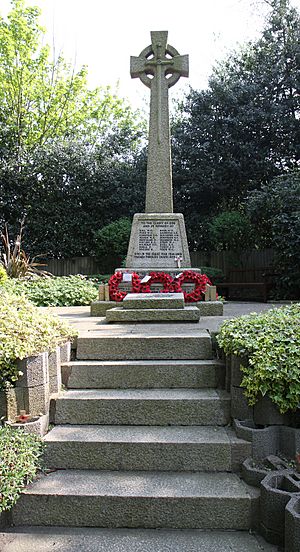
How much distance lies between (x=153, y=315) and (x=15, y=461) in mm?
2599

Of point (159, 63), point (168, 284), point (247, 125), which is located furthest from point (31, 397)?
point (247, 125)

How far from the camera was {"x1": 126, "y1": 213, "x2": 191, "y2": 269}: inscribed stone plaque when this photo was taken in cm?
752

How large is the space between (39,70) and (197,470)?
21.3 meters

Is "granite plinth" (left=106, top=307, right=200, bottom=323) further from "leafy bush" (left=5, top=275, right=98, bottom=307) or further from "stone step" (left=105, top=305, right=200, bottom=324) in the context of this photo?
"leafy bush" (left=5, top=275, right=98, bottom=307)

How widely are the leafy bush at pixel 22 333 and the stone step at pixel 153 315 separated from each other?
3.75ft

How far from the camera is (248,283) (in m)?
11.5

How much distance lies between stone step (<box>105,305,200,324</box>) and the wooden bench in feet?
20.2

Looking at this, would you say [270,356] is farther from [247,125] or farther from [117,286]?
[247,125]

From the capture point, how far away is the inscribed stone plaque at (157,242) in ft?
24.7

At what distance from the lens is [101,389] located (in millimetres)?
3477

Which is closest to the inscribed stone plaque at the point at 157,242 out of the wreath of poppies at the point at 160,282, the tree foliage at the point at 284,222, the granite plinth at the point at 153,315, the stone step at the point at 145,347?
the wreath of poppies at the point at 160,282

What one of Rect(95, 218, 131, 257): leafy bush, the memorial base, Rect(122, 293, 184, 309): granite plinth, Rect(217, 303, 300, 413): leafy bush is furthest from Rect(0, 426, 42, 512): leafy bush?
Rect(95, 218, 131, 257): leafy bush

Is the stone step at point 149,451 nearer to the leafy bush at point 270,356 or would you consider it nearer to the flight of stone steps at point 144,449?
the flight of stone steps at point 144,449

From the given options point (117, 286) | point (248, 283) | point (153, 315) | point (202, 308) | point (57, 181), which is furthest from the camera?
point (57, 181)
